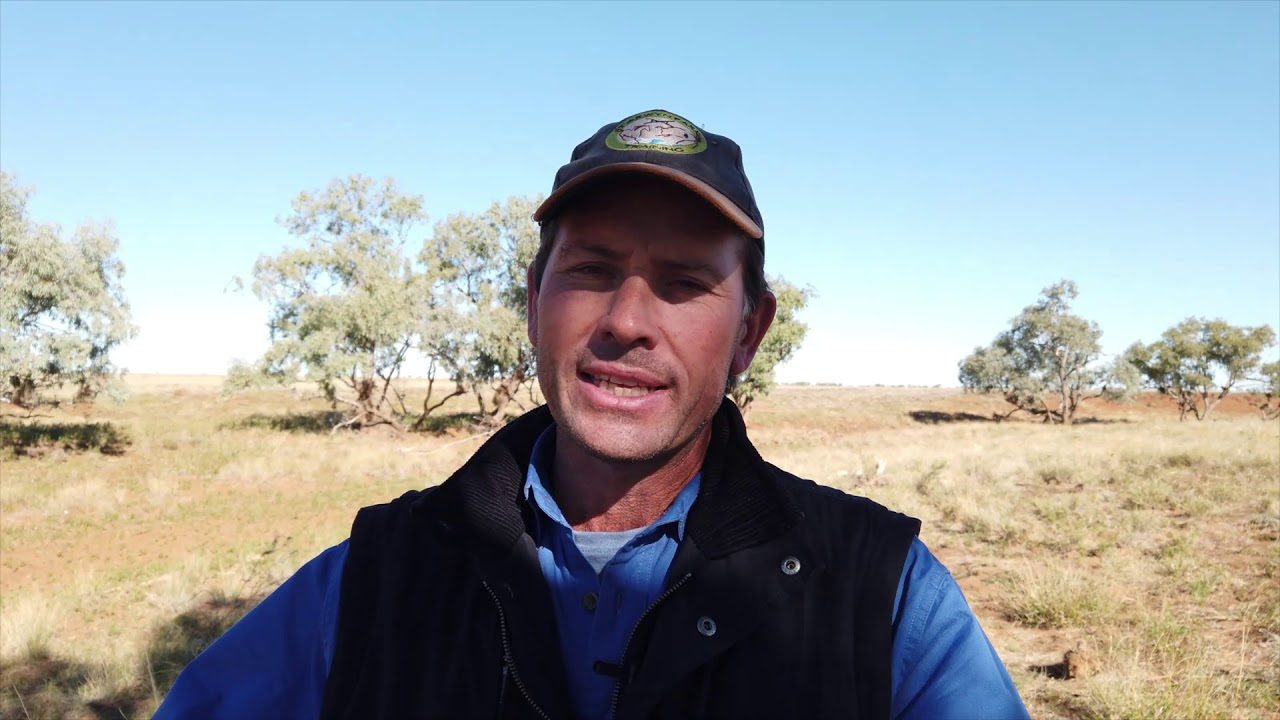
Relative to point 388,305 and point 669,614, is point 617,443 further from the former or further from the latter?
point 388,305

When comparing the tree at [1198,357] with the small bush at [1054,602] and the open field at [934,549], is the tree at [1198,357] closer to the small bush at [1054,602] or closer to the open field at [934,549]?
the open field at [934,549]

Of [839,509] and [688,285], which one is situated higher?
[688,285]

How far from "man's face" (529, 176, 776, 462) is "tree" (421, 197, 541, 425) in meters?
25.7

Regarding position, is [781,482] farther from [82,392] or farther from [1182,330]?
[1182,330]

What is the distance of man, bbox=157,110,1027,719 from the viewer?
1420 millimetres

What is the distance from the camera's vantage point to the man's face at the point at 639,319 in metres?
1.71

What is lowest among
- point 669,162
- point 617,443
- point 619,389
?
point 617,443

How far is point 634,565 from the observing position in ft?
5.46

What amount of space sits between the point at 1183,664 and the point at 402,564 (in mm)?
5587

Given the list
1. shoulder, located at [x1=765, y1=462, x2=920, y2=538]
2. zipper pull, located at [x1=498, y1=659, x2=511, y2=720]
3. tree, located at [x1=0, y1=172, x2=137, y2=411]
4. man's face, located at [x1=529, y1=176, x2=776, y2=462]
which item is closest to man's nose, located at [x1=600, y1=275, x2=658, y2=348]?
man's face, located at [x1=529, y1=176, x2=776, y2=462]

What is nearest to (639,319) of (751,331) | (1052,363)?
(751,331)

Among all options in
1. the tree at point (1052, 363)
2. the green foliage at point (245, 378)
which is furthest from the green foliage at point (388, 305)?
the tree at point (1052, 363)

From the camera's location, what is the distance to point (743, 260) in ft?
6.07

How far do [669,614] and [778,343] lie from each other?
101 ft
